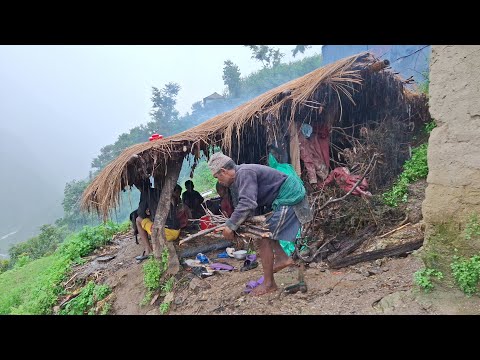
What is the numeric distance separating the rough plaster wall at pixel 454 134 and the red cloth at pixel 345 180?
287 cm

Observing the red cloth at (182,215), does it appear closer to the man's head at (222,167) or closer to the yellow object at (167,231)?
the yellow object at (167,231)

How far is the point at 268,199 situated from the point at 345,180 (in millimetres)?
2906

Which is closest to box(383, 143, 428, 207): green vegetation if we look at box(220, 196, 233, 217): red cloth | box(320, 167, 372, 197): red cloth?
box(320, 167, 372, 197): red cloth

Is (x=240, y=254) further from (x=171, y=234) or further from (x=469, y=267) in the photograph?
(x=469, y=267)

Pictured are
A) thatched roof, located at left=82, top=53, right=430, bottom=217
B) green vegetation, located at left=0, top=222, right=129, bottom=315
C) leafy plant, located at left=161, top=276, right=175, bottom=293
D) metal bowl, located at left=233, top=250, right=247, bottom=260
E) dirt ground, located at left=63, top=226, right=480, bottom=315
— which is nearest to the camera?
dirt ground, located at left=63, top=226, right=480, bottom=315

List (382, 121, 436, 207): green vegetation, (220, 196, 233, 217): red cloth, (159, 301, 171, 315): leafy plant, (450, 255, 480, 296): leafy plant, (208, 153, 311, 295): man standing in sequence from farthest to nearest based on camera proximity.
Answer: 1. (220, 196, 233, 217): red cloth
2. (382, 121, 436, 207): green vegetation
3. (159, 301, 171, 315): leafy plant
4. (208, 153, 311, 295): man standing
5. (450, 255, 480, 296): leafy plant

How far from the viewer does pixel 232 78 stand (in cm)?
3331

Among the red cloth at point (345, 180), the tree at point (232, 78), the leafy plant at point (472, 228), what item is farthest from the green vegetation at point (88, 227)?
the leafy plant at point (472, 228)

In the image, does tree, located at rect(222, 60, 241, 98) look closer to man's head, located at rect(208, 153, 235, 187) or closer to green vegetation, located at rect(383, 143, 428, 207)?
green vegetation, located at rect(383, 143, 428, 207)

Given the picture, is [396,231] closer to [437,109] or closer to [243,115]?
[437,109]

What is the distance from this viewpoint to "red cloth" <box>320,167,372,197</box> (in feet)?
19.5

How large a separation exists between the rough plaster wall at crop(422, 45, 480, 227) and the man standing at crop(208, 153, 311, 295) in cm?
138

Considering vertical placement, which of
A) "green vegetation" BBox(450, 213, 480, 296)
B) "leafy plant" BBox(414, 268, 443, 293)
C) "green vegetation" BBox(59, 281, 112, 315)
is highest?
"green vegetation" BBox(450, 213, 480, 296)
